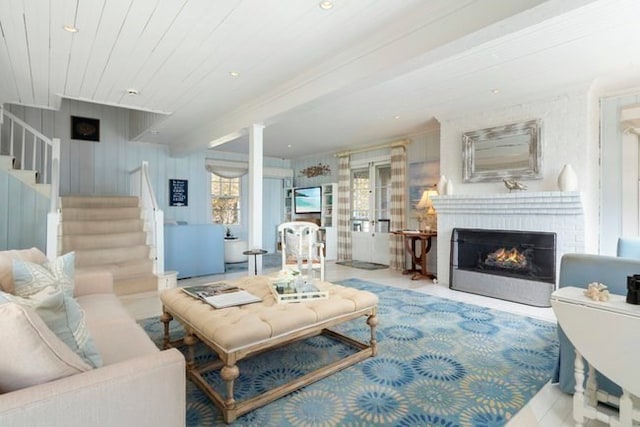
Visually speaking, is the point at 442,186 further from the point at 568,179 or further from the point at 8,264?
the point at 8,264

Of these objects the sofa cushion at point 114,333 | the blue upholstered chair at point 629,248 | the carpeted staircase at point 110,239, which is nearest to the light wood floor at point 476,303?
the carpeted staircase at point 110,239

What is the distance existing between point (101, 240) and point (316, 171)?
183 inches

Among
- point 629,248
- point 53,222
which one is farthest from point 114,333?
point 629,248

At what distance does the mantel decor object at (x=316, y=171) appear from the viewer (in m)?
7.79

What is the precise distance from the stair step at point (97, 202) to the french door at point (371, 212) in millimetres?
4101

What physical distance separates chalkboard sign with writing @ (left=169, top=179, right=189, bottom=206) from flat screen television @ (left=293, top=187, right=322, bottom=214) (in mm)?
2524

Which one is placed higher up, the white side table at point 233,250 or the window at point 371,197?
the window at point 371,197

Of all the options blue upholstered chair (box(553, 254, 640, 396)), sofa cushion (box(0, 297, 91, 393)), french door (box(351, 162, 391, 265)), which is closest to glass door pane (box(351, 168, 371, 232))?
french door (box(351, 162, 391, 265))

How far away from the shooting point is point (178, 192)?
694cm

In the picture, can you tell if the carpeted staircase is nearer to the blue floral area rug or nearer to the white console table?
the blue floral area rug

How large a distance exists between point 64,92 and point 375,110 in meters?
3.65

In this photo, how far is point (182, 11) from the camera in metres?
2.22

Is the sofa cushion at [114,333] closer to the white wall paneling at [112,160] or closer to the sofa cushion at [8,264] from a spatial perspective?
the sofa cushion at [8,264]

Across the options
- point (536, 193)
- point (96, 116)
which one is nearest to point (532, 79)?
point (536, 193)
